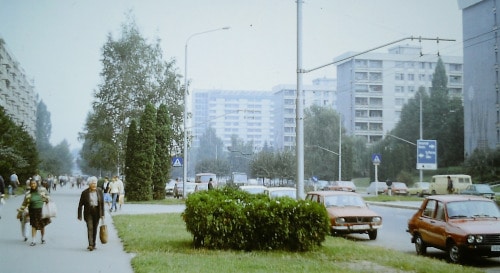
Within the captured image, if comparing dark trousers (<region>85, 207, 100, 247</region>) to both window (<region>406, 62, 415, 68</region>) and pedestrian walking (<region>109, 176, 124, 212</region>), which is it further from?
window (<region>406, 62, 415, 68</region>)

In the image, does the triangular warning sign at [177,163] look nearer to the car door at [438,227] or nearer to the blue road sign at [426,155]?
the blue road sign at [426,155]

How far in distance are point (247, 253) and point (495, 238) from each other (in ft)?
17.8

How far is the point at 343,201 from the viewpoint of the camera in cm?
1862

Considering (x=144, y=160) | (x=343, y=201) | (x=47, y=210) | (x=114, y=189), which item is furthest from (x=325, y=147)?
(x=47, y=210)

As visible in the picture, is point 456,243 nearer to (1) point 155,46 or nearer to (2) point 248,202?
(2) point 248,202

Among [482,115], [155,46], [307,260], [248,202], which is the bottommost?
[307,260]

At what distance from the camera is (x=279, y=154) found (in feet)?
212

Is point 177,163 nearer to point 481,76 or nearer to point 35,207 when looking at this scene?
point 35,207

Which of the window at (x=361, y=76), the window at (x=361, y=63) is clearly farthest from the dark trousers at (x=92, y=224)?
the window at (x=361, y=63)

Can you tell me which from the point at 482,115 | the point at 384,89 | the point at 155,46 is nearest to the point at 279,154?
the point at 155,46

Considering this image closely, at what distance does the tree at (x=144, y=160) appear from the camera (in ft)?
131

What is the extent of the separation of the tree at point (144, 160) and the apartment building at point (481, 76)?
43948 millimetres

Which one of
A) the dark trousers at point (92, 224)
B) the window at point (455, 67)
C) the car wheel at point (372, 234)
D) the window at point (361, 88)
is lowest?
the car wheel at point (372, 234)

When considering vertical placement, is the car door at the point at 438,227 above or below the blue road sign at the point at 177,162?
below
